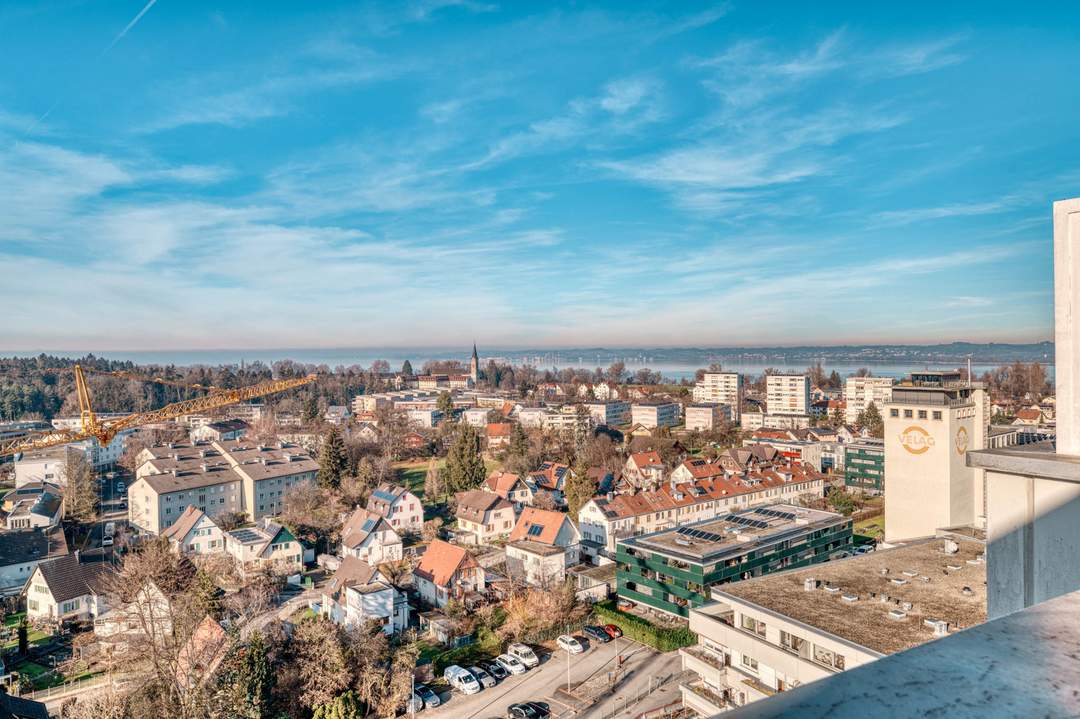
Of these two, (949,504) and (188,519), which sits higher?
(949,504)

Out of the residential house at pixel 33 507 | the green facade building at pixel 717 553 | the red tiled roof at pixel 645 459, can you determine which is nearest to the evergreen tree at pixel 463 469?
the red tiled roof at pixel 645 459

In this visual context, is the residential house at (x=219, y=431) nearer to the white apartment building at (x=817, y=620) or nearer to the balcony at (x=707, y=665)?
the balcony at (x=707, y=665)

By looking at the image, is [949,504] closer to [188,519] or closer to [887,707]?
[887,707]

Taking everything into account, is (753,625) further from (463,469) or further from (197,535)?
(463,469)

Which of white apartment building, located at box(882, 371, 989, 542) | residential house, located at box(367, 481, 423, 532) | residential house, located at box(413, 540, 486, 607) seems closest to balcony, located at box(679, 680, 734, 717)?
residential house, located at box(413, 540, 486, 607)

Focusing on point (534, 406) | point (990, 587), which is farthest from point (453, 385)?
point (990, 587)

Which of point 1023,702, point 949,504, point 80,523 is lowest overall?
point 80,523

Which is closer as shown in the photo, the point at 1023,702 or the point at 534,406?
the point at 1023,702
